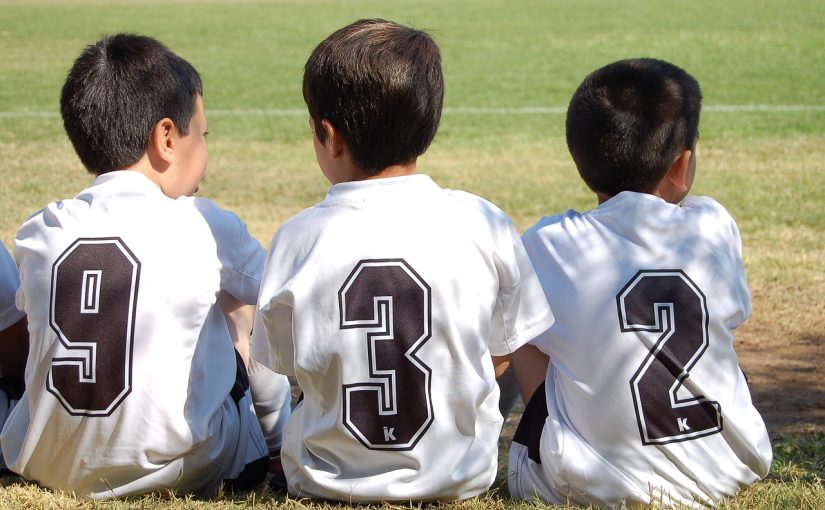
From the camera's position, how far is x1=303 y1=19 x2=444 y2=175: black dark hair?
8.04ft

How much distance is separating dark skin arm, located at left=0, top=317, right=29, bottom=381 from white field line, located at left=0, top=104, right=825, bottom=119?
9.33 m

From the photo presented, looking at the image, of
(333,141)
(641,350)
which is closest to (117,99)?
(333,141)

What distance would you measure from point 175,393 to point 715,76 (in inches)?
534

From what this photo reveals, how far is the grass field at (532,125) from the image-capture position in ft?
15.8

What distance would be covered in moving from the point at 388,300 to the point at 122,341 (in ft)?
2.09

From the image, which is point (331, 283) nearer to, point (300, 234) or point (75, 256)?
point (300, 234)

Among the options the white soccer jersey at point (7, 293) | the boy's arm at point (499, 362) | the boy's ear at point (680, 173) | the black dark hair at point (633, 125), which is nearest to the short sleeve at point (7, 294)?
the white soccer jersey at point (7, 293)

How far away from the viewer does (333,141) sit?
2.54m

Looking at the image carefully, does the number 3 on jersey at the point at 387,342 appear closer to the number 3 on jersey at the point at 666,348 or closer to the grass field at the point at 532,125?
the grass field at the point at 532,125

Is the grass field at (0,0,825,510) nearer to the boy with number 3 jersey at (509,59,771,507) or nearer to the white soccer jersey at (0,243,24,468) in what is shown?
the boy with number 3 jersey at (509,59,771,507)

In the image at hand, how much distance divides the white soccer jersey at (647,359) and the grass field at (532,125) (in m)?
0.18

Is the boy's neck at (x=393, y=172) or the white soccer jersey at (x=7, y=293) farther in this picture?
the white soccer jersey at (x=7, y=293)

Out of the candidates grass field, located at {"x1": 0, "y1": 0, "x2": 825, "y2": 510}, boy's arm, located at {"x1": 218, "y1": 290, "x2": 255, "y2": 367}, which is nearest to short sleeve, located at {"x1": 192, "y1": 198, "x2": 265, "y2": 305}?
boy's arm, located at {"x1": 218, "y1": 290, "x2": 255, "y2": 367}

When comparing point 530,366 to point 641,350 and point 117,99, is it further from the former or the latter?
point 117,99
